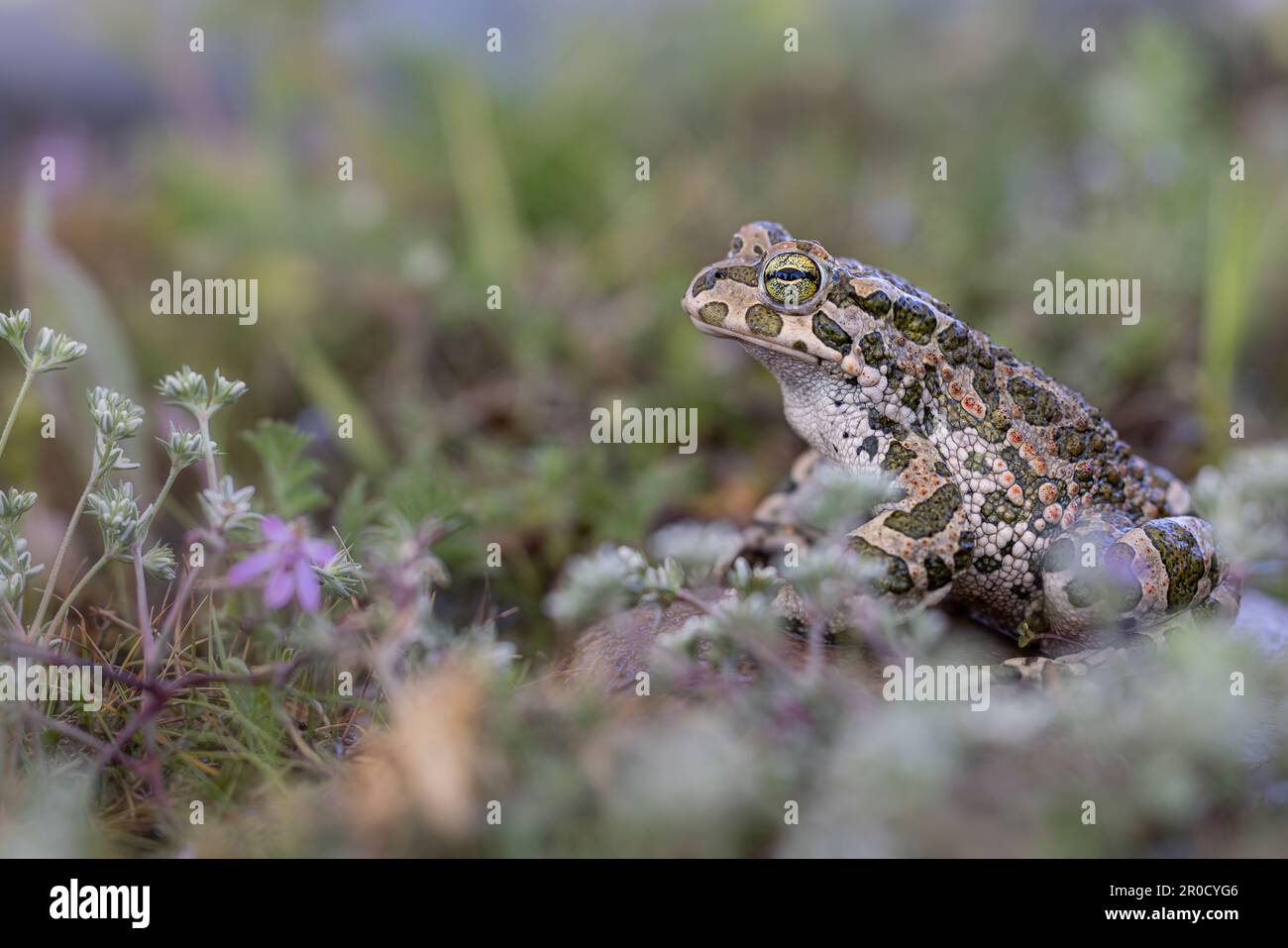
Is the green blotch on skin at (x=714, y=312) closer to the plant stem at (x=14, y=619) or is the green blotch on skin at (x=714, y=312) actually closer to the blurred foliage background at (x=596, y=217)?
the blurred foliage background at (x=596, y=217)

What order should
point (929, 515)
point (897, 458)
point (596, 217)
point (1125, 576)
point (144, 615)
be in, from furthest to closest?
point (596, 217) → point (897, 458) → point (929, 515) → point (1125, 576) → point (144, 615)

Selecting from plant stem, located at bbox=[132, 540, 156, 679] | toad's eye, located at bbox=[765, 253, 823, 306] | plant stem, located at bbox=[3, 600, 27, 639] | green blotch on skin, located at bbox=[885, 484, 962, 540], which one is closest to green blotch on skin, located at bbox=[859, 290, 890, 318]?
toad's eye, located at bbox=[765, 253, 823, 306]

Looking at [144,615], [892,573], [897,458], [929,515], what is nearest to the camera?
[144,615]

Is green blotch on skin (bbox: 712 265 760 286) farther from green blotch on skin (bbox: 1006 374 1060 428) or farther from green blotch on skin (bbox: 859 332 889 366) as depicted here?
green blotch on skin (bbox: 1006 374 1060 428)

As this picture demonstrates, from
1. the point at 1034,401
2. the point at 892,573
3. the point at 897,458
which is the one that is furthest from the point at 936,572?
the point at 1034,401

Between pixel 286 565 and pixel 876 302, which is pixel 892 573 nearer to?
pixel 876 302
